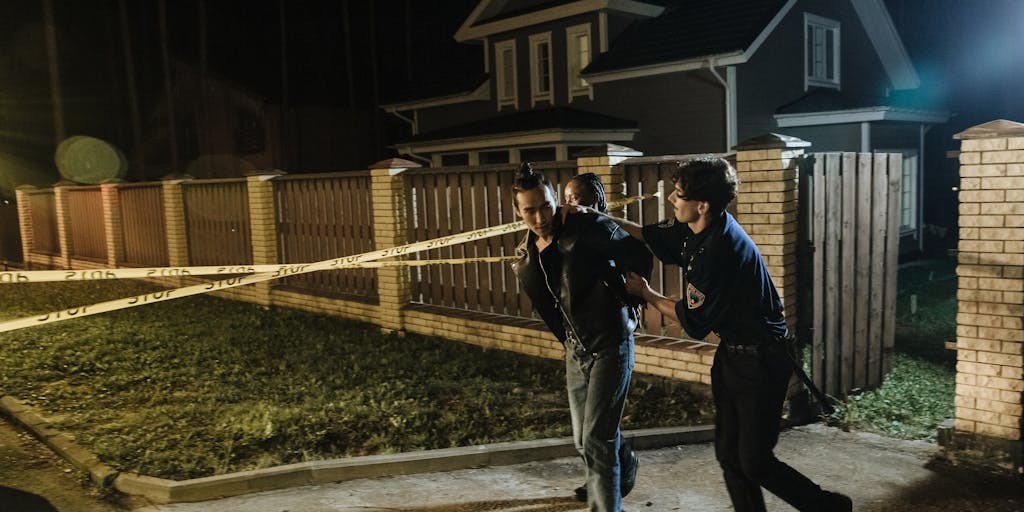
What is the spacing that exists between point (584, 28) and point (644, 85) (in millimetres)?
2261

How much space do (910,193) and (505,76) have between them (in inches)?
405

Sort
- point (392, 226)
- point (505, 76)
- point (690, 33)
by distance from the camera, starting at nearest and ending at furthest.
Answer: point (392, 226) < point (690, 33) < point (505, 76)

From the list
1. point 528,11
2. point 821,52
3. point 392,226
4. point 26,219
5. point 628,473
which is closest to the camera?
point 628,473

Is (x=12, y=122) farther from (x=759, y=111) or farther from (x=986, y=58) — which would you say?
(x=986, y=58)

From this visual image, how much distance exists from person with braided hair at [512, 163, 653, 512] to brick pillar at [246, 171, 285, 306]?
7703 millimetres

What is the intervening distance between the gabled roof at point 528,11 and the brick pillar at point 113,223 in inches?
394

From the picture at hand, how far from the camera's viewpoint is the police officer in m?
3.26

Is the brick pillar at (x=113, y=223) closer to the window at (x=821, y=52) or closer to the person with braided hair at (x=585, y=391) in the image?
the person with braided hair at (x=585, y=391)

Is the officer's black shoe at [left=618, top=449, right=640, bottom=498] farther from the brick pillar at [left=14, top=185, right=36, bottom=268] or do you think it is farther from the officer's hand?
the brick pillar at [left=14, top=185, right=36, bottom=268]

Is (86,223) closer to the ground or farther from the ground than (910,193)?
farther from the ground

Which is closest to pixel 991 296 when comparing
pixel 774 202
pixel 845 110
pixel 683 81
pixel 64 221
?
pixel 774 202

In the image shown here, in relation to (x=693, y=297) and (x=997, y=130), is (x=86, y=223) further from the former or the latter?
(x=997, y=130)

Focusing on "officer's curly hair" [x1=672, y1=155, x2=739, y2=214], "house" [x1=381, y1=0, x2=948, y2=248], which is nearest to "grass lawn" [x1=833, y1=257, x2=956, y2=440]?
"officer's curly hair" [x1=672, y1=155, x2=739, y2=214]

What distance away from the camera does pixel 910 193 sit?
17828mm
